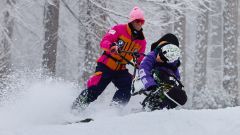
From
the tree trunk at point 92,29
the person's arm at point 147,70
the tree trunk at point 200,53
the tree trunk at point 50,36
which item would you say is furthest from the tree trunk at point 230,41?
the person's arm at point 147,70

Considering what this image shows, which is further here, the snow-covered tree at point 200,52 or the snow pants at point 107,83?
the snow-covered tree at point 200,52

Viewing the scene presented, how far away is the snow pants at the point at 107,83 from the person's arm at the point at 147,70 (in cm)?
98

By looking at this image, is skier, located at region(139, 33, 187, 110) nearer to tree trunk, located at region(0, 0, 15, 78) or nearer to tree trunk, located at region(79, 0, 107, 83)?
tree trunk, located at region(79, 0, 107, 83)

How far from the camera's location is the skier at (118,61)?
24.7 feet

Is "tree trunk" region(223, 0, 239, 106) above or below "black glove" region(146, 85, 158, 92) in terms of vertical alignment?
above

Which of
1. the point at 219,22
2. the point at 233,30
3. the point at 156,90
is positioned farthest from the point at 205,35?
the point at 156,90

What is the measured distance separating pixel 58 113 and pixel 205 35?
53.6 ft

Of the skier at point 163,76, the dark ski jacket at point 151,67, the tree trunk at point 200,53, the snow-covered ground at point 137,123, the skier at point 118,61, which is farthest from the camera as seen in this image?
the tree trunk at point 200,53

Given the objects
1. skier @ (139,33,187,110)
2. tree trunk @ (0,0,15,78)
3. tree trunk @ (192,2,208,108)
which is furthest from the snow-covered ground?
tree trunk @ (192,2,208,108)

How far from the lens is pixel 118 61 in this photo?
305 inches

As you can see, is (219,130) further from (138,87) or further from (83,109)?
(83,109)

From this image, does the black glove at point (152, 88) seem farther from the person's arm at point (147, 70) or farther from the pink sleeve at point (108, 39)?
the pink sleeve at point (108, 39)

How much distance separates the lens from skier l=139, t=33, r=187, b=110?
6.47 metres

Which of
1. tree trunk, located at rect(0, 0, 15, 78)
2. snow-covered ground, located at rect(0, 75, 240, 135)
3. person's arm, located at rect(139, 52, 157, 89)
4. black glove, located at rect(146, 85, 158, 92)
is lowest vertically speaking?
snow-covered ground, located at rect(0, 75, 240, 135)
